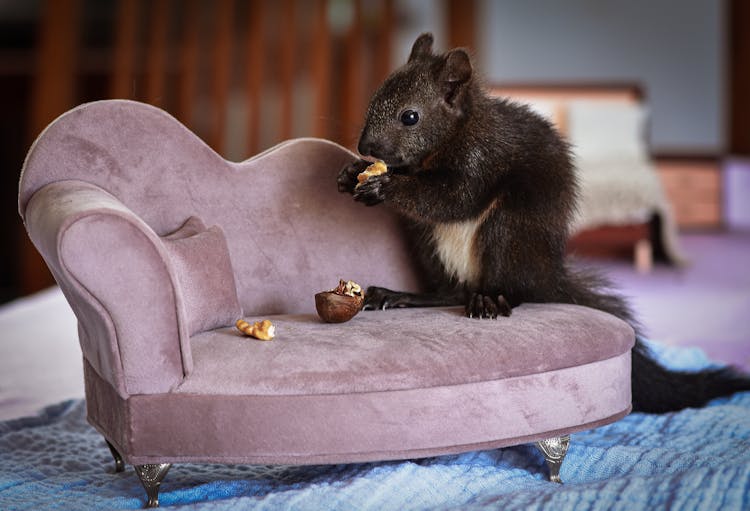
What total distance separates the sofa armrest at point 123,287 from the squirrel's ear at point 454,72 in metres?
0.80

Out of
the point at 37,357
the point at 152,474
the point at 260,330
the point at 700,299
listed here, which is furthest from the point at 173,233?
the point at 700,299

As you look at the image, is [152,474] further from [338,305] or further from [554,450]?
[554,450]

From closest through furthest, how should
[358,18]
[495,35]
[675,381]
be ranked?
[675,381] → [358,18] → [495,35]

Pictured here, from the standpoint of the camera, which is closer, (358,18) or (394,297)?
(394,297)

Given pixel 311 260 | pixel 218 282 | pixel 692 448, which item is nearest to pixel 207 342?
pixel 218 282

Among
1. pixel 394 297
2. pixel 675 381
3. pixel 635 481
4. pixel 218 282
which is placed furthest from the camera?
pixel 675 381

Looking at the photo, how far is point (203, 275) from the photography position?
74.1 inches

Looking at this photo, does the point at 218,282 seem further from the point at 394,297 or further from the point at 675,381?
the point at 675,381

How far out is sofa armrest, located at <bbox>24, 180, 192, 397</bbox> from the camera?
1.51m

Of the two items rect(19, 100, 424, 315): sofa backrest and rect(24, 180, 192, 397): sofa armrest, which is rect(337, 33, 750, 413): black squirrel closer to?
rect(19, 100, 424, 315): sofa backrest

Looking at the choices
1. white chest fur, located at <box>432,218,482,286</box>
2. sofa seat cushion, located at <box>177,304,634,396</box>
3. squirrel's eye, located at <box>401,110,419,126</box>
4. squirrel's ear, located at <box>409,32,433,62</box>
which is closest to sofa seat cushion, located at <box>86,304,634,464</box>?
sofa seat cushion, located at <box>177,304,634,396</box>

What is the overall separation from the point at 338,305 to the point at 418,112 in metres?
0.49

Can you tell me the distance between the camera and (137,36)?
6445 millimetres

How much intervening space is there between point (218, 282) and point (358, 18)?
4.85m
